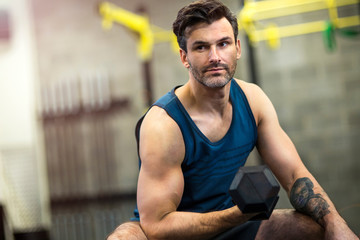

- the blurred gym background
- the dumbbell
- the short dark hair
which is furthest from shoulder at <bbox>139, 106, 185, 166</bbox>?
the blurred gym background

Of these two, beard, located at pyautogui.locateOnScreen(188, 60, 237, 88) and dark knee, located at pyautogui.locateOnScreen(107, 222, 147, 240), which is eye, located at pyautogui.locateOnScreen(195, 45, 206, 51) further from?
dark knee, located at pyautogui.locateOnScreen(107, 222, 147, 240)

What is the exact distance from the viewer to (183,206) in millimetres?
2049

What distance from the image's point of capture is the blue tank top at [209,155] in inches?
77.8

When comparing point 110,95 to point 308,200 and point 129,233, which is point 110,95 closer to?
point 129,233

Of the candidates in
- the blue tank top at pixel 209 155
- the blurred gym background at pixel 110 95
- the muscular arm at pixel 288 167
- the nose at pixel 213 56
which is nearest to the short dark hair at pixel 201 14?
the nose at pixel 213 56

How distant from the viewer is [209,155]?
200 centimetres

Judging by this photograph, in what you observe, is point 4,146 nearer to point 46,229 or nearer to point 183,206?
point 46,229

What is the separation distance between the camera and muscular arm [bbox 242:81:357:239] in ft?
6.49

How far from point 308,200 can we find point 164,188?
62cm

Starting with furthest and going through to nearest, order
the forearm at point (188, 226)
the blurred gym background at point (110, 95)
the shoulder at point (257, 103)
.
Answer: the blurred gym background at point (110, 95), the shoulder at point (257, 103), the forearm at point (188, 226)

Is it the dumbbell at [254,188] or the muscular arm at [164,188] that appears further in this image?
the muscular arm at [164,188]

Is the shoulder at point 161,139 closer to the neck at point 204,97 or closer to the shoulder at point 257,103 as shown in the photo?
the neck at point 204,97

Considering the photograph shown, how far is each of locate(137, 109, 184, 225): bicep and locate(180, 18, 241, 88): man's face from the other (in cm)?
26

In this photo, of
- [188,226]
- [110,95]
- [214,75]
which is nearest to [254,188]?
[188,226]
